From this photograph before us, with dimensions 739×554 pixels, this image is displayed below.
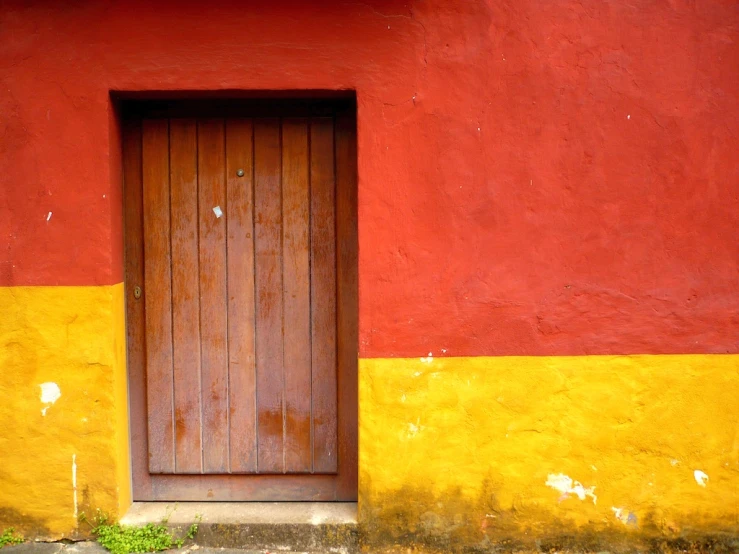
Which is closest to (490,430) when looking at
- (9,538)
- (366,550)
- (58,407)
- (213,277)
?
(366,550)

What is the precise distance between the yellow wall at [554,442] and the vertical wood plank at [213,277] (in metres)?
0.80

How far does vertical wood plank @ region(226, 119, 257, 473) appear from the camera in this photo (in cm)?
323

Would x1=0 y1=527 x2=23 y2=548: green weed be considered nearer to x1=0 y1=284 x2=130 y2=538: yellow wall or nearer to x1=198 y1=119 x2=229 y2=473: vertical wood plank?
x1=0 y1=284 x2=130 y2=538: yellow wall

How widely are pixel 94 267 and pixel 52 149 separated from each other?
1.92 feet

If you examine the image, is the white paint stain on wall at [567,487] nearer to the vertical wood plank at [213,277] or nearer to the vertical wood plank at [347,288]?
the vertical wood plank at [347,288]

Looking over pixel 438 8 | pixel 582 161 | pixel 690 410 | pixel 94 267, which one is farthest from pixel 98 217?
pixel 690 410

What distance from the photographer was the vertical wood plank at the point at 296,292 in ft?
10.6

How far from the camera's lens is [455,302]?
2975mm

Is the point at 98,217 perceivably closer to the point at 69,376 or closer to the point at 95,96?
the point at 95,96

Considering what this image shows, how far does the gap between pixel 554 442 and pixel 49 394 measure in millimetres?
2408

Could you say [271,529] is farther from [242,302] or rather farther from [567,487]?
[567,487]

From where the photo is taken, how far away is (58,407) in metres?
2.99

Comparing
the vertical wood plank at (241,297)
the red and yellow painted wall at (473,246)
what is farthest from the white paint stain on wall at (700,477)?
the vertical wood plank at (241,297)

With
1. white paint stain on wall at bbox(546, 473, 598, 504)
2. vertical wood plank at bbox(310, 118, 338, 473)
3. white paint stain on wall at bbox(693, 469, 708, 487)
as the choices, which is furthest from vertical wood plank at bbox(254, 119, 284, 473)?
white paint stain on wall at bbox(693, 469, 708, 487)
